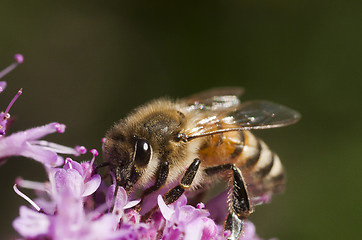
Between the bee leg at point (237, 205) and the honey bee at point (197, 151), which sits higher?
the honey bee at point (197, 151)

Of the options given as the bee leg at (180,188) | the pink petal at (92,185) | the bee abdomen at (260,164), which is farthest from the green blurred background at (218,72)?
the pink petal at (92,185)

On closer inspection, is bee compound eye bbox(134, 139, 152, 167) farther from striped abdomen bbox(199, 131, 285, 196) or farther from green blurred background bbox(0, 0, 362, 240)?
green blurred background bbox(0, 0, 362, 240)

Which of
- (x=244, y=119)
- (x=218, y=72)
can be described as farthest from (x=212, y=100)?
(x=218, y=72)

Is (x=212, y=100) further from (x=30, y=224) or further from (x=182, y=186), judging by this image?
(x=30, y=224)

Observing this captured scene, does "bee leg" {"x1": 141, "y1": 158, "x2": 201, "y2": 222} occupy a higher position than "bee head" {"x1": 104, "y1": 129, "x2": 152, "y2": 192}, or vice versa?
"bee head" {"x1": 104, "y1": 129, "x2": 152, "y2": 192}

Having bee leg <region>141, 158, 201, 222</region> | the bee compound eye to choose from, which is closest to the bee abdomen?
bee leg <region>141, 158, 201, 222</region>

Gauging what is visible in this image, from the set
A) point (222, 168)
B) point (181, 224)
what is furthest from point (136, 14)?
point (181, 224)

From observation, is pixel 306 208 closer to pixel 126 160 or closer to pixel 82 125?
pixel 82 125

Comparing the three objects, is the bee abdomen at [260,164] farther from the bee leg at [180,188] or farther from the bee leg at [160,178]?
the bee leg at [160,178]
